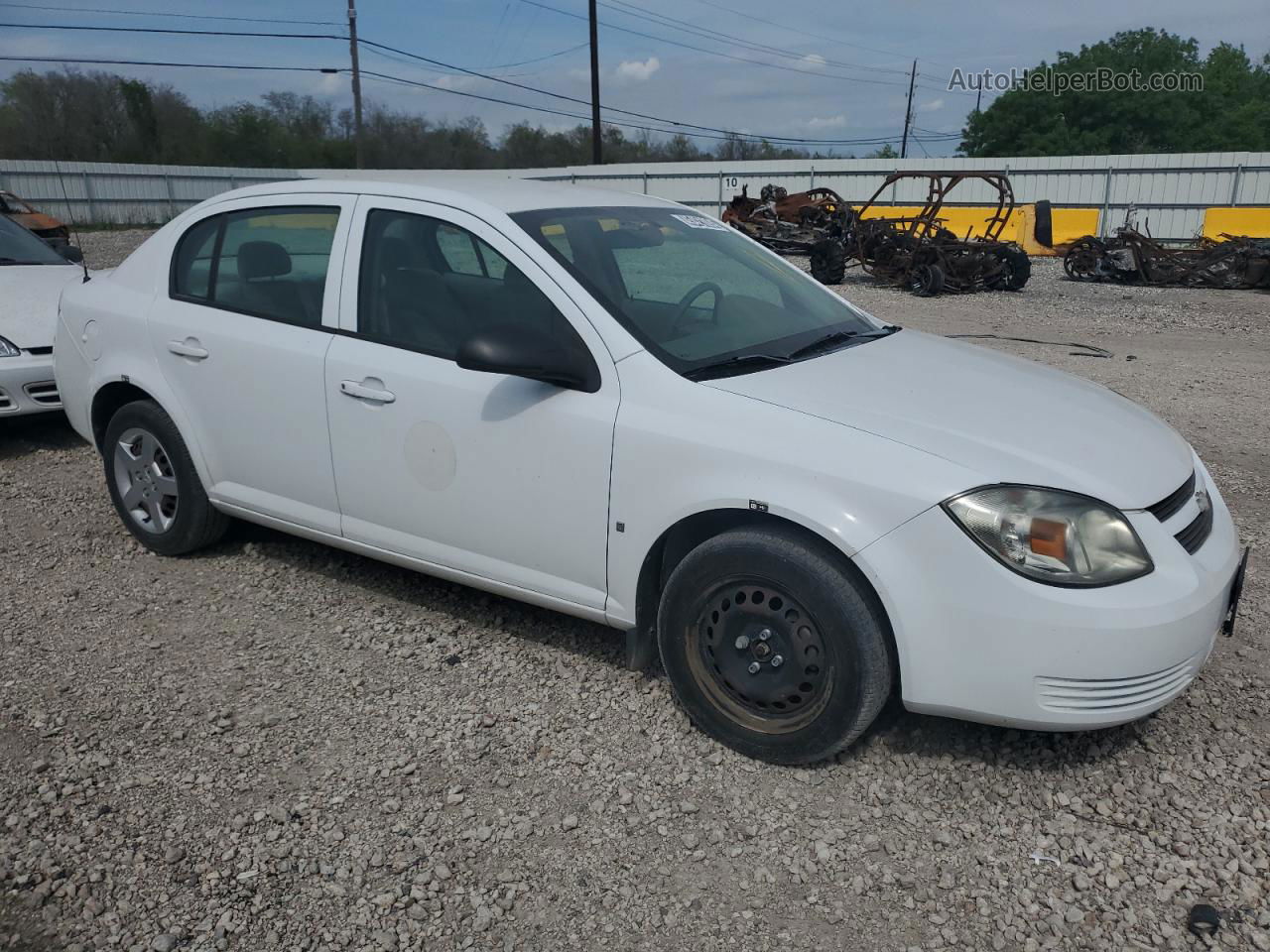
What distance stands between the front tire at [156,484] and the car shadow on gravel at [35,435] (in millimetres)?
2436

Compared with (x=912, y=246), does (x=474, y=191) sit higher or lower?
higher

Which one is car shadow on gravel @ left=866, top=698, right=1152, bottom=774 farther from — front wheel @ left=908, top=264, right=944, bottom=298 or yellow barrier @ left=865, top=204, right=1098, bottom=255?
yellow barrier @ left=865, top=204, right=1098, bottom=255

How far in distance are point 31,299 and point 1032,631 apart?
22.4 ft

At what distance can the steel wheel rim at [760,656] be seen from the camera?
9.46ft

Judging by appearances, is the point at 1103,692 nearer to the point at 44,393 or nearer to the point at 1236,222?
the point at 44,393

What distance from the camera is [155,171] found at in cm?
3356

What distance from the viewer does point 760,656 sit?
2.98 meters

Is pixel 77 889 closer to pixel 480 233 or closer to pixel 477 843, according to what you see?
pixel 477 843

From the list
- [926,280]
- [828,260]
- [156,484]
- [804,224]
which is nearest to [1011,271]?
[926,280]

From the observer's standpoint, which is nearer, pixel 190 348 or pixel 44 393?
pixel 190 348

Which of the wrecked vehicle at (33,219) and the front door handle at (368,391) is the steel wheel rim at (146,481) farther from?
the wrecked vehicle at (33,219)

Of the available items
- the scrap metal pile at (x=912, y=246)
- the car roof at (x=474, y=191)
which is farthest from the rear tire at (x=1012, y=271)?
the car roof at (x=474, y=191)

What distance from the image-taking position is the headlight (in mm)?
2609

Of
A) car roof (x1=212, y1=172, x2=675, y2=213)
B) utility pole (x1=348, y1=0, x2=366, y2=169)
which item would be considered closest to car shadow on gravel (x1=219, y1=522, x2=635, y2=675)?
car roof (x1=212, y1=172, x2=675, y2=213)
